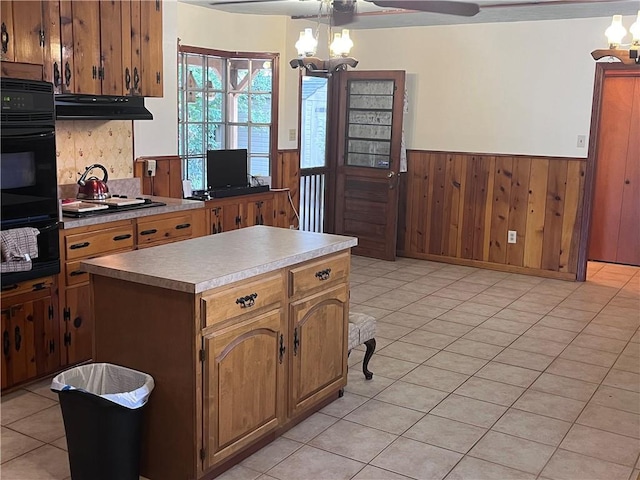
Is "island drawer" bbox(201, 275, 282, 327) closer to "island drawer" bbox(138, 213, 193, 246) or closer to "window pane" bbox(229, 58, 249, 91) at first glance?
"island drawer" bbox(138, 213, 193, 246)

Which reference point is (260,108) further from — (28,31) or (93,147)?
(28,31)

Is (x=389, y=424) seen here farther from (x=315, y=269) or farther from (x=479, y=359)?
(x=479, y=359)

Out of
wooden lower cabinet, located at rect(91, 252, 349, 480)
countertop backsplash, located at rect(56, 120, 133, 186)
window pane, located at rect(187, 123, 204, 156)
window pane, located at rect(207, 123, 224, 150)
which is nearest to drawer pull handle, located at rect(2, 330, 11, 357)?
wooden lower cabinet, located at rect(91, 252, 349, 480)

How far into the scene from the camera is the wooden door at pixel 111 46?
4281mm

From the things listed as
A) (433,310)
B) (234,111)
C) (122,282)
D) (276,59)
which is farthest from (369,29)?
(122,282)

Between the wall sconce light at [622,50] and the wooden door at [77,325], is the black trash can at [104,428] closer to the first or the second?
the wooden door at [77,325]

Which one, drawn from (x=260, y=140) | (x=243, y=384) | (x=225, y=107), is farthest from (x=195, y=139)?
(x=243, y=384)

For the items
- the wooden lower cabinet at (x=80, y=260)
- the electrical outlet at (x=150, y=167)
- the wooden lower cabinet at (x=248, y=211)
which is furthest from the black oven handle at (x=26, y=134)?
the wooden lower cabinet at (x=248, y=211)

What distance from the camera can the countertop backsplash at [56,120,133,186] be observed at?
14.7ft

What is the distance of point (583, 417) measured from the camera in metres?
3.54

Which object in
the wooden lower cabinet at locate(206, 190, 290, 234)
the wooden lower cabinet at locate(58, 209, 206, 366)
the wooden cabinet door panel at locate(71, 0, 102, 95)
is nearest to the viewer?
the wooden lower cabinet at locate(58, 209, 206, 366)

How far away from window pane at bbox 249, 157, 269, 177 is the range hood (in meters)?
1.96

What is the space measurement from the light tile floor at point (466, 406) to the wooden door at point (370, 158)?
150 centimetres

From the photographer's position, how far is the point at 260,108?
256 inches
